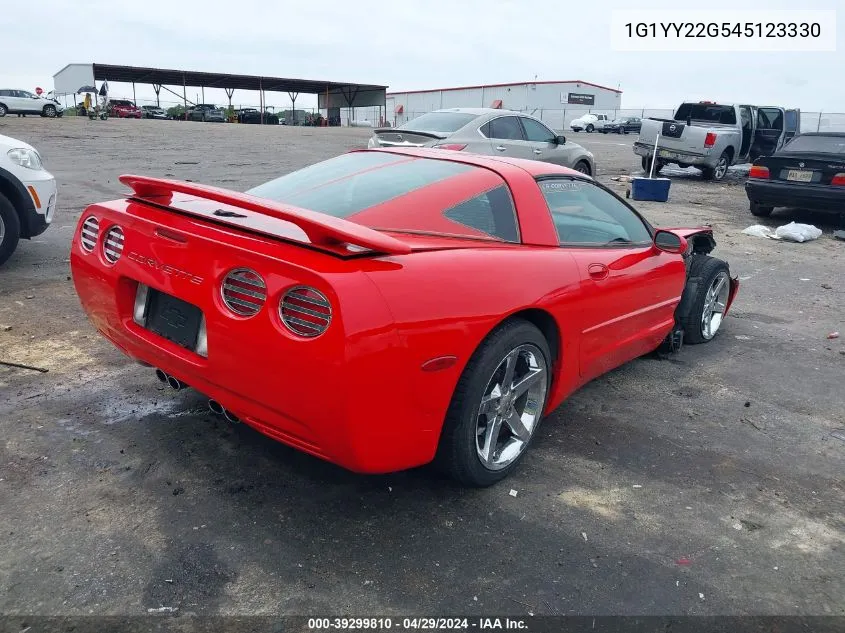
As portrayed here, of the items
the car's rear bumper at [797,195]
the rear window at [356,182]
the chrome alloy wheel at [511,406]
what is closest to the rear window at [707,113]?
the car's rear bumper at [797,195]

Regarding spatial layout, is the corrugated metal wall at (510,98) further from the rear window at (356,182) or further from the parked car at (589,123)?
the rear window at (356,182)

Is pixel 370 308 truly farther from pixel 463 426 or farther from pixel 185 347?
pixel 185 347

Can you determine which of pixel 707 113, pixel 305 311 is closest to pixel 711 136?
pixel 707 113

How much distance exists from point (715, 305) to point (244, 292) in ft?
13.2

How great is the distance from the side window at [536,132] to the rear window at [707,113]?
21.4 feet

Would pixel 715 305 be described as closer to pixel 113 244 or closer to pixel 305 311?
pixel 305 311

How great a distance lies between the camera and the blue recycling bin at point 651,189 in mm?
12922

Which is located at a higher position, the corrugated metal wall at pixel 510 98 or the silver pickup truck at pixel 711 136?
the corrugated metal wall at pixel 510 98

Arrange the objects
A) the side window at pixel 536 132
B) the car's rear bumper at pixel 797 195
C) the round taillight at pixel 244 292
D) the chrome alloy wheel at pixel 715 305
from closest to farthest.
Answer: the round taillight at pixel 244 292
the chrome alloy wheel at pixel 715 305
the car's rear bumper at pixel 797 195
the side window at pixel 536 132

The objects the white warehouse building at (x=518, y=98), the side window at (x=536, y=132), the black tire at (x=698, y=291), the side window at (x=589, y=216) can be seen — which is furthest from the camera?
the white warehouse building at (x=518, y=98)

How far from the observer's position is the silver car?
35.7ft

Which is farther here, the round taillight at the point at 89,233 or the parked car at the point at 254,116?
the parked car at the point at 254,116

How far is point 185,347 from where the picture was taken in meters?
2.73

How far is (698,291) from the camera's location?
16.3 feet
